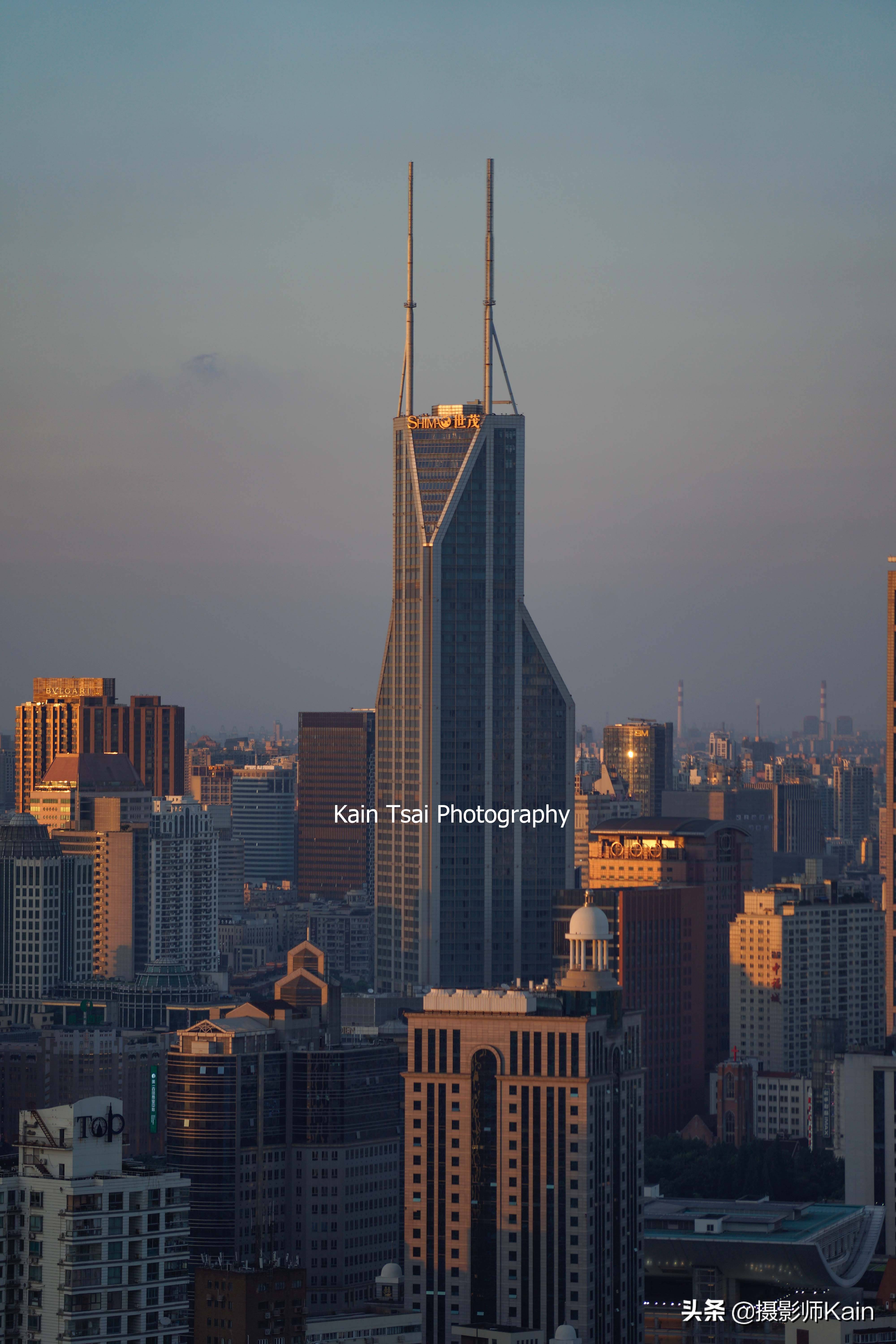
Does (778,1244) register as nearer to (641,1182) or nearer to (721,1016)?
(641,1182)

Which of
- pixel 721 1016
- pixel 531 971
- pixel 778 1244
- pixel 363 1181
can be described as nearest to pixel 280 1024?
pixel 363 1181

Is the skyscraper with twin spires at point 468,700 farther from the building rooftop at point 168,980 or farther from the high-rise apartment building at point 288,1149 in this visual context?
the high-rise apartment building at point 288,1149

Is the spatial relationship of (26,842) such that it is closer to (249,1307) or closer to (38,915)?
(38,915)

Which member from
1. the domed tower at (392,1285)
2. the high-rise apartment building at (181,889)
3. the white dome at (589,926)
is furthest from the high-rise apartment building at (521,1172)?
the high-rise apartment building at (181,889)

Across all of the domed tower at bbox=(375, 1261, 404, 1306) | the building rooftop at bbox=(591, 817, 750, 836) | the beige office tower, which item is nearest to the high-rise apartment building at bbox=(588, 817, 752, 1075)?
the building rooftop at bbox=(591, 817, 750, 836)

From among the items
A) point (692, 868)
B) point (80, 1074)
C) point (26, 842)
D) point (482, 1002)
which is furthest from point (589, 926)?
point (26, 842)

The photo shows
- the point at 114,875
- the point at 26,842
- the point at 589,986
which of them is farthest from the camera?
the point at 114,875

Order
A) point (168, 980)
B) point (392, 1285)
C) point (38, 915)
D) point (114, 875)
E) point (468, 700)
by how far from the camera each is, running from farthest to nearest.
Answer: point (114, 875)
point (38, 915)
point (168, 980)
point (468, 700)
point (392, 1285)
